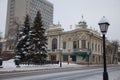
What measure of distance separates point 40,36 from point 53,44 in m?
25.1

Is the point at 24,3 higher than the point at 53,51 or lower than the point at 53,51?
higher

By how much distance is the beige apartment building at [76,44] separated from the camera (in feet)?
201

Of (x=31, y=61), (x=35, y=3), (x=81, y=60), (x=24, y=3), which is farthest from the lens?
(x=35, y=3)

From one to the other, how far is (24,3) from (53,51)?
71470 millimetres

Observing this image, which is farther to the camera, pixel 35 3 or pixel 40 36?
pixel 35 3

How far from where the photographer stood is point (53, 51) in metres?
68.6

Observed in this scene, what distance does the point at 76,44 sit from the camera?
63.3m

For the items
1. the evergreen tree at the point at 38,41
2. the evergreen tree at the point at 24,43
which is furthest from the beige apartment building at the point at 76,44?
the evergreen tree at the point at 38,41

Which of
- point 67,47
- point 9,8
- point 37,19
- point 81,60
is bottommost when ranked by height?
point 81,60

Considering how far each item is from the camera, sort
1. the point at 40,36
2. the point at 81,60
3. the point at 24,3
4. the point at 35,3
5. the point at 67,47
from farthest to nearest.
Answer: the point at 35,3 → the point at 24,3 → the point at 67,47 → the point at 81,60 → the point at 40,36

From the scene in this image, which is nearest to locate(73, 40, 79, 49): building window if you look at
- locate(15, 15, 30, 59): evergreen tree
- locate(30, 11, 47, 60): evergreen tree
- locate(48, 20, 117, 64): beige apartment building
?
locate(48, 20, 117, 64): beige apartment building

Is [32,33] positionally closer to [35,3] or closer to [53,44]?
[53,44]

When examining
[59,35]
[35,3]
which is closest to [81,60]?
[59,35]

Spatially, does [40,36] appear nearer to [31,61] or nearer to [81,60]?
[31,61]
